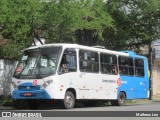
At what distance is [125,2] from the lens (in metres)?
33.4

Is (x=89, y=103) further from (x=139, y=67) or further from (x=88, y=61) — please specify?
(x=88, y=61)

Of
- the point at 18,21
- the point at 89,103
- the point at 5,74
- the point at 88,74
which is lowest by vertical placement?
the point at 89,103

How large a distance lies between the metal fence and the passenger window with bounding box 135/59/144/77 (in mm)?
7355

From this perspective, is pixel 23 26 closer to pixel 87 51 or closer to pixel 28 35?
pixel 28 35

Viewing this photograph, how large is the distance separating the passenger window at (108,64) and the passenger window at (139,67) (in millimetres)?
2561

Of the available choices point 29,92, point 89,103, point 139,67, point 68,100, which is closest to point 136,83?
point 139,67

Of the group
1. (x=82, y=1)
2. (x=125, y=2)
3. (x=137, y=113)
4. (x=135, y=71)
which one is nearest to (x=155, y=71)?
(x=125, y=2)

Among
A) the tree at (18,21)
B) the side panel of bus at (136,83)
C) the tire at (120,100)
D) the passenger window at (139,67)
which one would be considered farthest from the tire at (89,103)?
the tree at (18,21)

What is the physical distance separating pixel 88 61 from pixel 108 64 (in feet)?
6.88

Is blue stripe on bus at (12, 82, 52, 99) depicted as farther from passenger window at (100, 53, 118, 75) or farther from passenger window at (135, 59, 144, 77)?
passenger window at (135, 59, 144, 77)

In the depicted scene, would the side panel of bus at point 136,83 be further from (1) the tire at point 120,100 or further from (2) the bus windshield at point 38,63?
(2) the bus windshield at point 38,63

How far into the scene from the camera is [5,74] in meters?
27.2

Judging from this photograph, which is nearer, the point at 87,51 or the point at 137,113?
the point at 137,113

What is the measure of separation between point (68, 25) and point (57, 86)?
15.2ft
